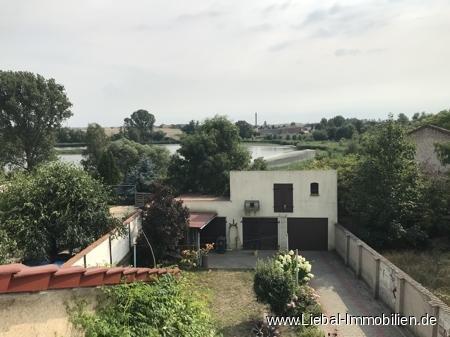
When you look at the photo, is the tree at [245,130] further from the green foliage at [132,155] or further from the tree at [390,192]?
the tree at [390,192]

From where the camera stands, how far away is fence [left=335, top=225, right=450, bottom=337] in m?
10.9

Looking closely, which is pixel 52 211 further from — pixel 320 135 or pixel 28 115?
pixel 320 135

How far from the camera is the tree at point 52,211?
46.8ft

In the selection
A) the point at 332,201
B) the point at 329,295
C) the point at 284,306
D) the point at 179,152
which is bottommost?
the point at 329,295

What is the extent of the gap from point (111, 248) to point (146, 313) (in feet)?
38.0

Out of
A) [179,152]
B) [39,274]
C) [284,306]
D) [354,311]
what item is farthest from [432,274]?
[179,152]

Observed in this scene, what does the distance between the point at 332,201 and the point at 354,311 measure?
341 inches

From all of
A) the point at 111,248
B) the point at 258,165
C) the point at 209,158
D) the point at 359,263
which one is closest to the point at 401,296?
the point at 359,263

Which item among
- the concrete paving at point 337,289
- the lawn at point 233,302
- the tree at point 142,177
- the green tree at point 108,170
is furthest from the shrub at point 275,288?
the green tree at point 108,170

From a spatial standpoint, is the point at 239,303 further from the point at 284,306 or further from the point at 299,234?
the point at 299,234

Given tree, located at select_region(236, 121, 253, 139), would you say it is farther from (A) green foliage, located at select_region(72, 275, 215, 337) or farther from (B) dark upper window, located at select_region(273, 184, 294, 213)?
(A) green foliage, located at select_region(72, 275, 215, 337)

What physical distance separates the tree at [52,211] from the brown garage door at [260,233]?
9092 millimetres

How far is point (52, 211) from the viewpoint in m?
15.0

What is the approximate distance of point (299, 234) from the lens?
22.9 meters
